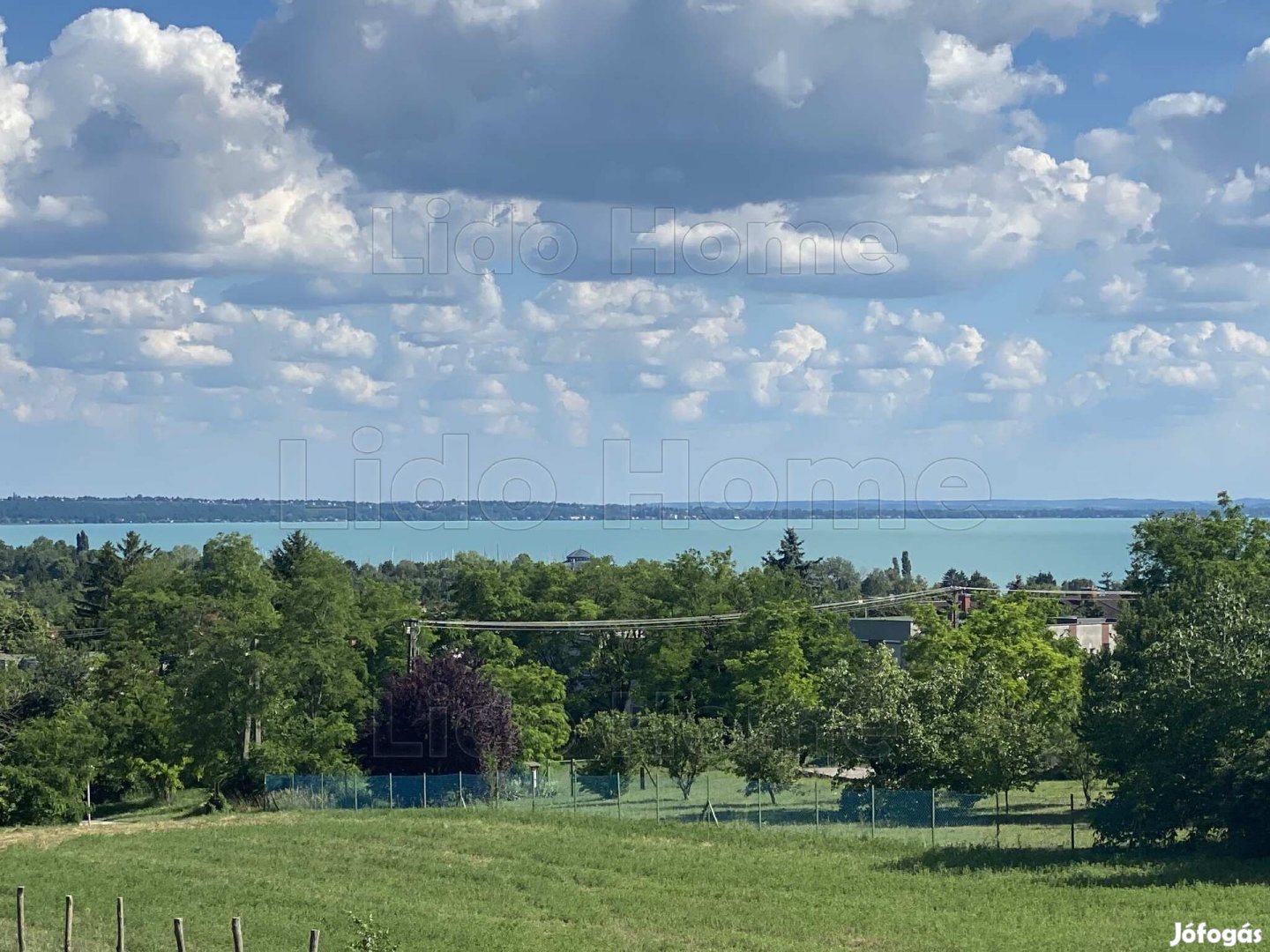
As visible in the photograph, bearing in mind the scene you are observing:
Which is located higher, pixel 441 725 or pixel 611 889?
pixel 441 725

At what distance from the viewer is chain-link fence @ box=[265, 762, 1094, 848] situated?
152ft

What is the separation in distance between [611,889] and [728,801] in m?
21.2

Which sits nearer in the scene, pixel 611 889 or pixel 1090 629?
pixel 611 889

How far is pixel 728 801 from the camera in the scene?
56.9 metres

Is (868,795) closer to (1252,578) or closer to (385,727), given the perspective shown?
(1252,578)

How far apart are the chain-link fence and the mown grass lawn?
2727 mm

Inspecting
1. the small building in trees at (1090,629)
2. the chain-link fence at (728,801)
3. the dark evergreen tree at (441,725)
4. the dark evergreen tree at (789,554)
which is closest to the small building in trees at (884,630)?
the small building in trees at (1090,629)

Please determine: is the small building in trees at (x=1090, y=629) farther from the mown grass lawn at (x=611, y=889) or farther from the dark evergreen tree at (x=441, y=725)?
the mown grass lawn at (x=611, y=889)

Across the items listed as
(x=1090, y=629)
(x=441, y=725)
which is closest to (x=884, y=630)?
(x=1090, y=629)

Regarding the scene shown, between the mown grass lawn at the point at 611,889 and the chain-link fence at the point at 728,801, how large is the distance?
2.73 metres

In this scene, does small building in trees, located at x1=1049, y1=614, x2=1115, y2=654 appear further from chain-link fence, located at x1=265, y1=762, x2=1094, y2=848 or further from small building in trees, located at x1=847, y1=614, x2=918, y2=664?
chain-link fence, located at x1=265, y1=762, x2=1094, y2=848

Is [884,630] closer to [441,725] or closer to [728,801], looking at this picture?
[728,801]

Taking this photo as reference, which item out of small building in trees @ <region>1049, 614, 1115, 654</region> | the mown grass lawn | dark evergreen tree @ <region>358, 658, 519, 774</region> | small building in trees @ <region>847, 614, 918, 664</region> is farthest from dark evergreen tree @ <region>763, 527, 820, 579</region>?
the mown grass lawn

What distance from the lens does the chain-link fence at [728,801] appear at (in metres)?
46.4
